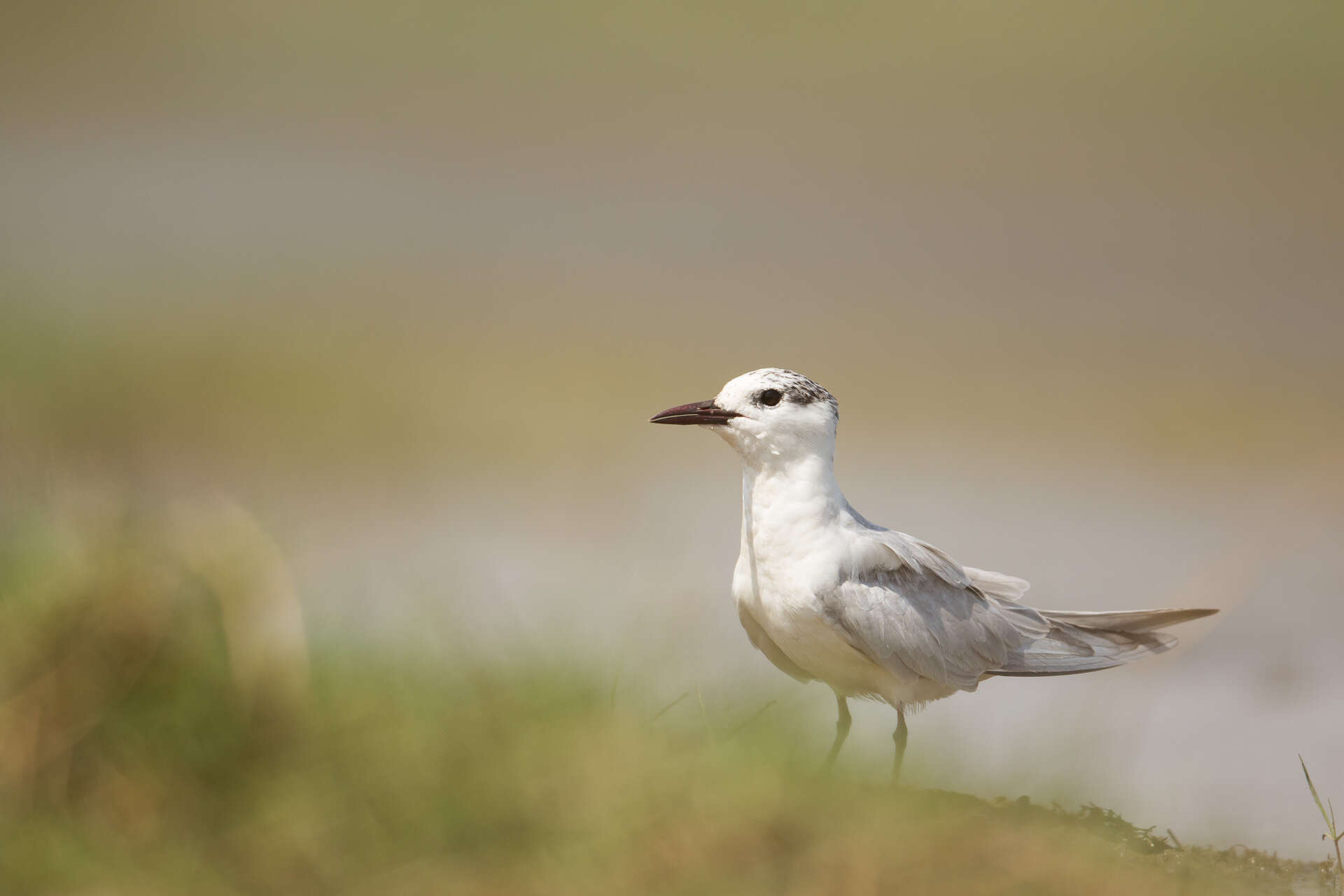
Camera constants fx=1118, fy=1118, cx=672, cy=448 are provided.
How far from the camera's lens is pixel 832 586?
3.65 metres

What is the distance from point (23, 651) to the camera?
8.82 ft

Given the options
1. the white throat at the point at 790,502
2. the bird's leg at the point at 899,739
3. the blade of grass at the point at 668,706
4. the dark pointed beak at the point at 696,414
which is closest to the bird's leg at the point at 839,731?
the bird's leg at the point at 899,739

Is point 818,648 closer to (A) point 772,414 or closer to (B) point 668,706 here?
(B) point 668,706

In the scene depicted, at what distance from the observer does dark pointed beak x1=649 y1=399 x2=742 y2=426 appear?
143 inches

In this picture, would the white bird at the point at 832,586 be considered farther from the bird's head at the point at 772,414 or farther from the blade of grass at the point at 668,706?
the blade of grass at the point at 668,706

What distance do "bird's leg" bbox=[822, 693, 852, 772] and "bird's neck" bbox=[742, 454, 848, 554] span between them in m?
0.60

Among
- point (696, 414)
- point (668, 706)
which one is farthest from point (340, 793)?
point (696, 414)

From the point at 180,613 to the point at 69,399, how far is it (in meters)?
3.71

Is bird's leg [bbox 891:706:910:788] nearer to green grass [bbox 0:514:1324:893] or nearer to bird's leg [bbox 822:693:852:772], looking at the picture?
bird's leg [bbox 822:693:852:772]

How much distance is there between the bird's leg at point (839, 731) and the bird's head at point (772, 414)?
87 cm

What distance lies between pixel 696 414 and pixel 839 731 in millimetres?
1129

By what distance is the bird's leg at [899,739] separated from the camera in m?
3.43

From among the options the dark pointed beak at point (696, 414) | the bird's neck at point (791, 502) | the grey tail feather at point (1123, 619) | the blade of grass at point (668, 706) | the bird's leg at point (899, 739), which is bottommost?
the bird's leg at point (899, 739)

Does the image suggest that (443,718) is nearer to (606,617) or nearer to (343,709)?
(343,709)
